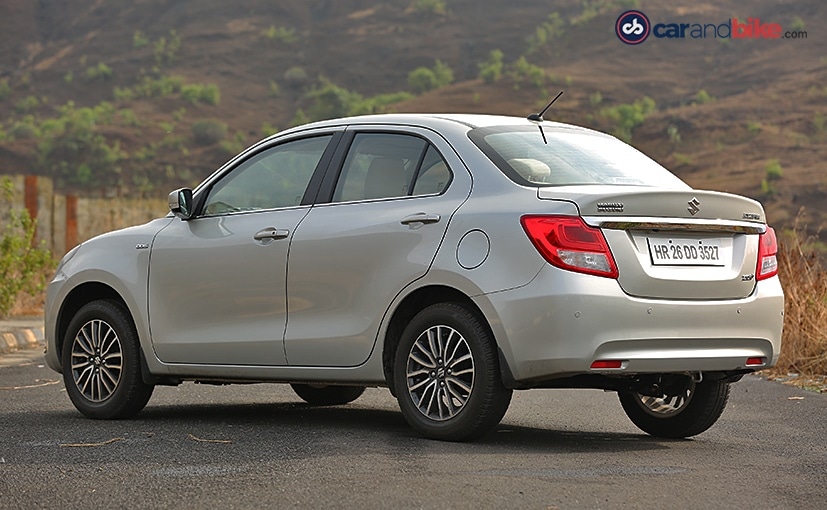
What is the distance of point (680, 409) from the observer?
803cm

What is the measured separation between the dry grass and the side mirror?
21.0 ft

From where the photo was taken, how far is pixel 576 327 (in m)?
6.70

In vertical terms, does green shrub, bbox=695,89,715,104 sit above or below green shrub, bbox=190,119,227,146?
above

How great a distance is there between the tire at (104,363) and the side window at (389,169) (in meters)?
1.79

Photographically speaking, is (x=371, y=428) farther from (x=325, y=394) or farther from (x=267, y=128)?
(x=267, y=128)

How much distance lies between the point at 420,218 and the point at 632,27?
10213cm

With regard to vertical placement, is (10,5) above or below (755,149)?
above

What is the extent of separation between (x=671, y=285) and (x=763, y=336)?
2.43ft

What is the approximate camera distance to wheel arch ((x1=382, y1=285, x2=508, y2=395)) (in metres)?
7.27

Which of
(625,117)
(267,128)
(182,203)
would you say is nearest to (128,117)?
(267,128)

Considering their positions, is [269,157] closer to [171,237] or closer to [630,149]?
[171,237]

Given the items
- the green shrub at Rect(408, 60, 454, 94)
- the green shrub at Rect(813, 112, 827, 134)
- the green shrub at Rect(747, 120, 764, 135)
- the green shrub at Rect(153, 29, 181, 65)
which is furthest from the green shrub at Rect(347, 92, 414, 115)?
the green shrub at Rect(813, 112, 827, 134)

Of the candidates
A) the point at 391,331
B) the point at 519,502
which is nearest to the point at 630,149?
the point at 391,331

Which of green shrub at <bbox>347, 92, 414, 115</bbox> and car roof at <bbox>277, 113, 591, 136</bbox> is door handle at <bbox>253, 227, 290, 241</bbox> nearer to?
car roof at <bbox>277, 113, 591, 136</bbox>
